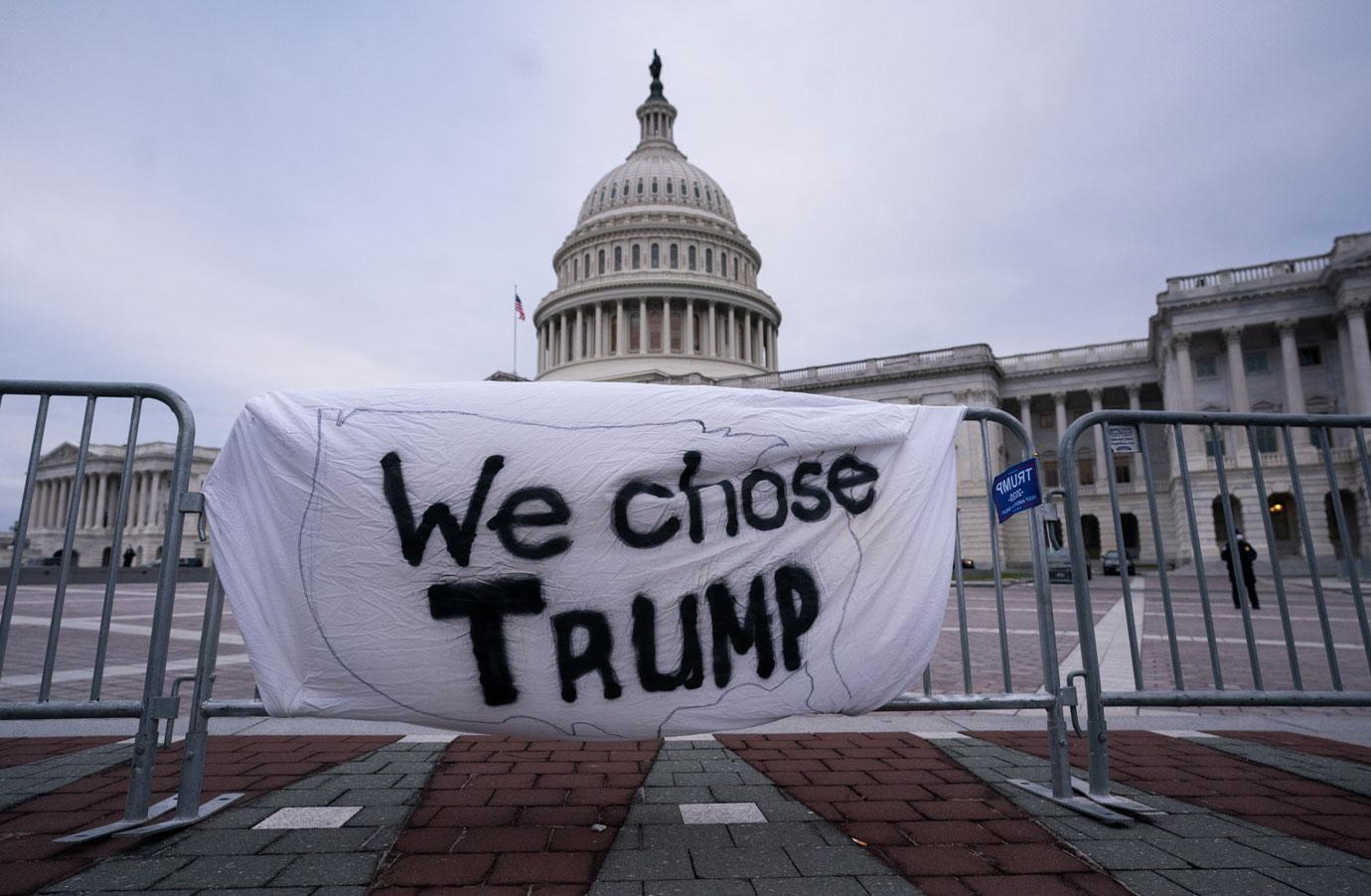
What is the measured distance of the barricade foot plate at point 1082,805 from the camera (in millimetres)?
2725

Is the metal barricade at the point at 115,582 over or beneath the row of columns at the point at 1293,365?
beneath

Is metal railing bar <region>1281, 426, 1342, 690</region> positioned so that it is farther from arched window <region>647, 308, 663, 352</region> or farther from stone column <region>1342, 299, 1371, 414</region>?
arched window <region>647, 308, 663, 352</region>

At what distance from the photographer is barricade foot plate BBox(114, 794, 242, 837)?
254 cm

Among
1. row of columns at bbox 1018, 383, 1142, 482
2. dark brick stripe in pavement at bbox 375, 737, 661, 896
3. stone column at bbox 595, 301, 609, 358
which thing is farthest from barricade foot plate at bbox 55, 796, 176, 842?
stone column at bbox 595, 301, 609, 358

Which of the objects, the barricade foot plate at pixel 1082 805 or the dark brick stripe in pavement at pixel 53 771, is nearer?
the barricade foot plate at pixel 1082 805

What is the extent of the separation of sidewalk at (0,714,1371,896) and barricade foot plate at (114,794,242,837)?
5 centimetres

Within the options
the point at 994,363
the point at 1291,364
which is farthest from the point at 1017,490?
the point at 994,363

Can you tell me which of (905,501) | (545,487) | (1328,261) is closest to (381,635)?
(545,487)

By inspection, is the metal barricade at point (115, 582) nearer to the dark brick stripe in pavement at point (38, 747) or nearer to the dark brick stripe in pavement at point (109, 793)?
the dark brick stripe in pavement at point (109, 793)

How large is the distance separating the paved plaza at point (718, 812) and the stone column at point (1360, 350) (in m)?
40.4

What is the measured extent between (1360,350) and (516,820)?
45005 millimetres

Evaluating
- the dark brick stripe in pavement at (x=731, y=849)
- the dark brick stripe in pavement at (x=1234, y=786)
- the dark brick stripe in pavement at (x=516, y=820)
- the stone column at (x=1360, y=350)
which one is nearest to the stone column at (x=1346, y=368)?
the stone column at (x=1360, y=350)

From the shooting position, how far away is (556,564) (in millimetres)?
2785

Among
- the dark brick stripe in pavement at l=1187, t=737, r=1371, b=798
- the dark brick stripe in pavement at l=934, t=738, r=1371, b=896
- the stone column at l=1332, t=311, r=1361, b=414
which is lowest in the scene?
the dark brick stripe in pavement at l=1187, t=737, r=1371, b=798
